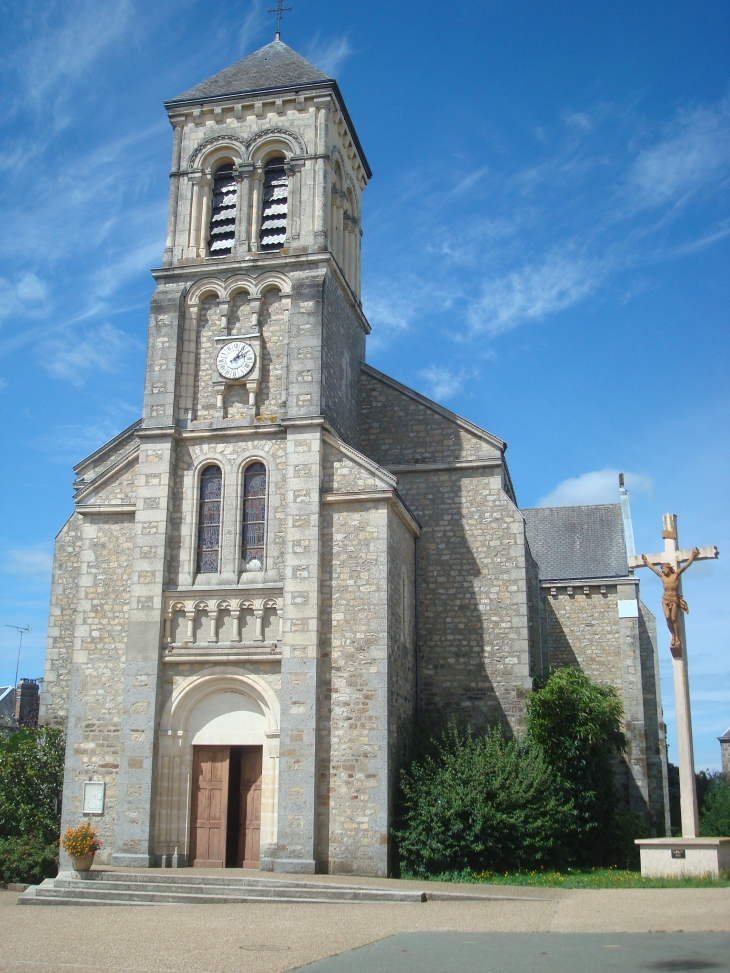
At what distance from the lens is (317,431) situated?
18.8 m

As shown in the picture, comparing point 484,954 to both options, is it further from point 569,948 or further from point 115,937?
point 115,937

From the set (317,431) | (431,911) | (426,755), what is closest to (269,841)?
(426,755)

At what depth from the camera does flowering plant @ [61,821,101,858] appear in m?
15.8

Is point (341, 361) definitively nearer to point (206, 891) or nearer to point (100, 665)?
point (100, 665)

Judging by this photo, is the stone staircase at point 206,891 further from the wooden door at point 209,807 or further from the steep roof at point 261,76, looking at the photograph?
the steep roof at point 261,76

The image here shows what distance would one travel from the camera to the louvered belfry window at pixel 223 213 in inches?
840

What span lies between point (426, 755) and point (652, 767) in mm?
10321

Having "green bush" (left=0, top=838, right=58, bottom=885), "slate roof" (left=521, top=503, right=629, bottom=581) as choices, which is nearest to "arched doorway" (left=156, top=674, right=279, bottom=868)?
"green bush" (left=0, top=838, right=58, bottom=885)

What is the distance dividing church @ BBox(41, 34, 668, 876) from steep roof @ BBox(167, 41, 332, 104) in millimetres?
94

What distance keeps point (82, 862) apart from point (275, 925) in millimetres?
5434

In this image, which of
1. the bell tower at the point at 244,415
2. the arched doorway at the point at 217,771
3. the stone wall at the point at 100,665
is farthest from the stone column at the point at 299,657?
the stone wall at the point at 100,665

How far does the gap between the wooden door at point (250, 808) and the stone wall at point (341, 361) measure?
6961mm

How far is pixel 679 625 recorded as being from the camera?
16.0 m

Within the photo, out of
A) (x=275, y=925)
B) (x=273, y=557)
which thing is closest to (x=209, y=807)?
(x=273, y=557)
